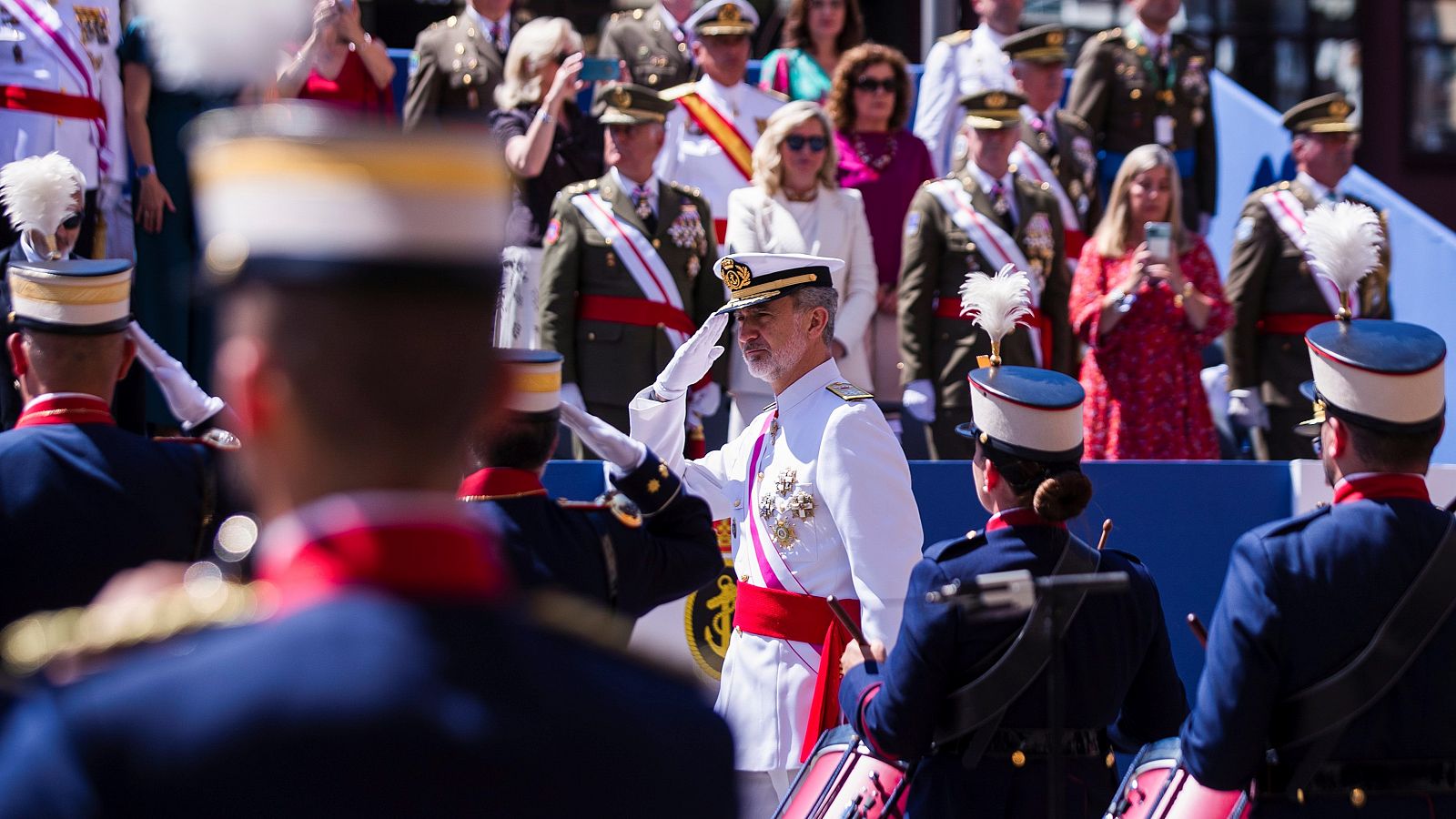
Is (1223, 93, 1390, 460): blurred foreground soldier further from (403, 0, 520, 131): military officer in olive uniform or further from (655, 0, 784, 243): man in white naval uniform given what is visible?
(403, 0, 520, 131): military officer in olive uniform

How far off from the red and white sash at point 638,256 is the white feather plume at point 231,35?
221 inches

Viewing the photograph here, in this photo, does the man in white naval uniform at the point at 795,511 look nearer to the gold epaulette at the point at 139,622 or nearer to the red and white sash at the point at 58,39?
the gold epaulette at the point at 139,622

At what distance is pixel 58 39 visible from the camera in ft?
23.9

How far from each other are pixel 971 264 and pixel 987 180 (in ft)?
1.54

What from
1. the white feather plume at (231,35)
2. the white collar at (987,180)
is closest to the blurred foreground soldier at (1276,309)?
the white collar at (987,180)

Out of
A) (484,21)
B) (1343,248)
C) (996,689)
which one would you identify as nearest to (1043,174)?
(484,21)

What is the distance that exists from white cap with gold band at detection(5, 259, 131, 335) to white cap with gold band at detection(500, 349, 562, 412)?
3.72 feet

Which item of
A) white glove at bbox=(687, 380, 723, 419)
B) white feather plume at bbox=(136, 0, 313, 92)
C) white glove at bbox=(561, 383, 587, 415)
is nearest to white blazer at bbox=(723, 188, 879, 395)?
white glove at bbox=(687, 380, 723, 419)

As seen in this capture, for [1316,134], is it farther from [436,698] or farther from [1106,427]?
[436,698]

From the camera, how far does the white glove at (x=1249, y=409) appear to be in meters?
8.41

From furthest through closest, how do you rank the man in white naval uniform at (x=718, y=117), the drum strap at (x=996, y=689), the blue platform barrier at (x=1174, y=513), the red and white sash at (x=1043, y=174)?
the red and white sash at (x=1043, y=174), the man in white naval uniform at (x=718, y=117), the blue platform barrier at (x=1174, y=513), the drum strap at (x=996, y=689)

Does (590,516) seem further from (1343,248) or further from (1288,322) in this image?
(1288,322)

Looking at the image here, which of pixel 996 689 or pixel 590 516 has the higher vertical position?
pixel 590 516

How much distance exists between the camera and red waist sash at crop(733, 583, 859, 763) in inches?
188
